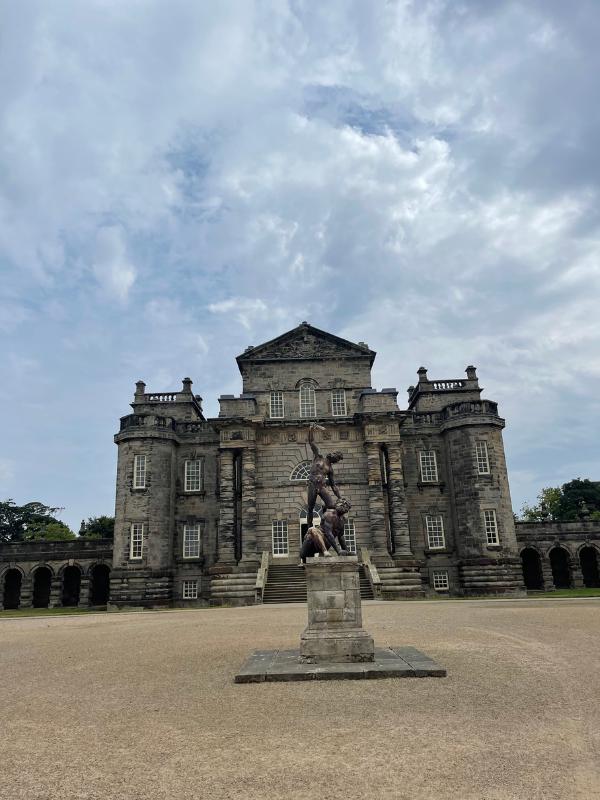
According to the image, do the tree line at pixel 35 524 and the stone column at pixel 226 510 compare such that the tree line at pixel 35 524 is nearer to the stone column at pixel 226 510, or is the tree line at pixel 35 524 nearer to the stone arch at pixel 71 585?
the stone arch at pixel 71 585

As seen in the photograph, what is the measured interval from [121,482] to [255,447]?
837cm

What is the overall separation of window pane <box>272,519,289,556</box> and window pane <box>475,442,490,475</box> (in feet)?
39.8

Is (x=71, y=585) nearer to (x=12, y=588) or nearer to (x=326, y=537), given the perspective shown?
(x=12, y=588)

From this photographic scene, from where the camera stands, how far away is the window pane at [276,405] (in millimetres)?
37031

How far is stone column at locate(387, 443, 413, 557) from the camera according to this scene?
32.1 meters

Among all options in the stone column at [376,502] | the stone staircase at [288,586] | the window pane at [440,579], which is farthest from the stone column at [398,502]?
the stone staircase at [288,586]

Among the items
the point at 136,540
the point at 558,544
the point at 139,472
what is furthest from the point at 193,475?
the point at 558,544

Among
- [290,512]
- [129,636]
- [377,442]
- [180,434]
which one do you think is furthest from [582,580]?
[129,636]

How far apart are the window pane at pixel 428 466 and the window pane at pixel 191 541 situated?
572 inches

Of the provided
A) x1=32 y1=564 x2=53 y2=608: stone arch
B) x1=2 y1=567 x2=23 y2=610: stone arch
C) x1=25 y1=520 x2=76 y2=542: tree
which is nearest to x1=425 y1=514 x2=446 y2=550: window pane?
x1=32 y1=564 x2=53 y2=608: stone arch

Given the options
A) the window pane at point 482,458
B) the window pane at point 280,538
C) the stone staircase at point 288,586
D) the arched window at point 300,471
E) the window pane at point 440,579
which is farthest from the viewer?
the arched window at point 300,471

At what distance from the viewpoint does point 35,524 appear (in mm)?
64312

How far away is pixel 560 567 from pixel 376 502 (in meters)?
20.6

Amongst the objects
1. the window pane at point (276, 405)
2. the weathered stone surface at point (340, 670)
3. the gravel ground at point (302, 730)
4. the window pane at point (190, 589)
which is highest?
the window pane at point (276, 405)
